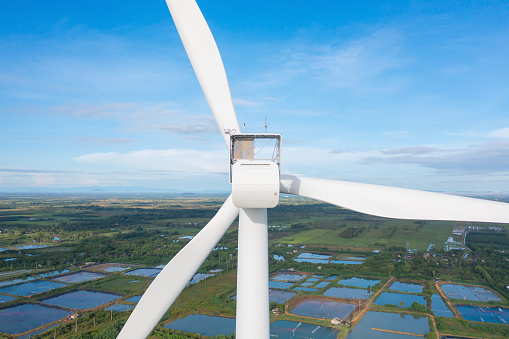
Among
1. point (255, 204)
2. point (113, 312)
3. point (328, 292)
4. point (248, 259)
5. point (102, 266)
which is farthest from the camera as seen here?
point (102, 266)

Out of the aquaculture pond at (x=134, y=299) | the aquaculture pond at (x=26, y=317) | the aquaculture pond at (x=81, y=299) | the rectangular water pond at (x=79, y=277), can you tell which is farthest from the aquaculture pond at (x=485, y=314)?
the rectangular water pond at (x=79, y=277)

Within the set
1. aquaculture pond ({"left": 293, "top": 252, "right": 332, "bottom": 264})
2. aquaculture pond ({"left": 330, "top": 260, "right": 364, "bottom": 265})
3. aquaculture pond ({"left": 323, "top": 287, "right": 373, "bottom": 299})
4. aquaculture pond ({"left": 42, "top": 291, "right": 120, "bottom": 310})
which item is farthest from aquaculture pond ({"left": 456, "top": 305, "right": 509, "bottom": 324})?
aquaculture pond ({"left": 42, "top": 291, "right": 120, "bottom": 310})

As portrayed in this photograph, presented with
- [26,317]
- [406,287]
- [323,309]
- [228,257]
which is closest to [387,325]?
[323,309]

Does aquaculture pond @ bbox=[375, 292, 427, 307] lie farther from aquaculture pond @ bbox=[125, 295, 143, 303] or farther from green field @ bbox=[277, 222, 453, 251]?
green field @ bbox=[277, 222, 453, 251]

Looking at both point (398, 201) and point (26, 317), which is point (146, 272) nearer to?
point (26, 317)

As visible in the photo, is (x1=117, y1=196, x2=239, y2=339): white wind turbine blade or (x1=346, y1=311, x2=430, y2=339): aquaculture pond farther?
(x1=346, y1=311, x2=430, y2=339): aquaculture pond

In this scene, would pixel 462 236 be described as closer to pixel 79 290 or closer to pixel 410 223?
pixel 410 223

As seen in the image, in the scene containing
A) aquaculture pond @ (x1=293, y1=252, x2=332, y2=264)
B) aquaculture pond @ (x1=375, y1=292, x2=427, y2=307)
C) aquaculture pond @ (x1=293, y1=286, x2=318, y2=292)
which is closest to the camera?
aquaculture pond @ (x1=375, y1=292, x2=427, y2=307)

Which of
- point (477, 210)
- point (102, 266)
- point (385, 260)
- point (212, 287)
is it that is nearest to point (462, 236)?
point (385, 260)
